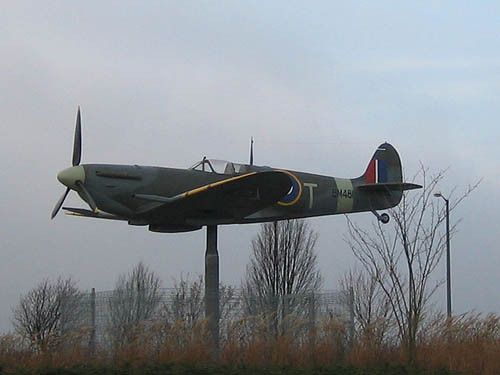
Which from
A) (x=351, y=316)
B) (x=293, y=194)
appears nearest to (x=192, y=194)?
(x=293, y=194)

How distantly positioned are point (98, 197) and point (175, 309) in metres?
4.06

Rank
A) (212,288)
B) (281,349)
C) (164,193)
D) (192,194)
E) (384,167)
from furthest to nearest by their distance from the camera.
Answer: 1. (384,167)
2. (164,193)
3. (212,288)
4. (281,349)
5. (192,194)

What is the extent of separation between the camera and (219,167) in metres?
14.7

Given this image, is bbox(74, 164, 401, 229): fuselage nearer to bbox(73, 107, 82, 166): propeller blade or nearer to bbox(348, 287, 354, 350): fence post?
bbox(73, 107, 82, 166): propeller blade

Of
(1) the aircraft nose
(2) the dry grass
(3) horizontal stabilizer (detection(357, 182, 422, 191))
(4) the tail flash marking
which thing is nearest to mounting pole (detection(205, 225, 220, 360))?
(2) the dry grass

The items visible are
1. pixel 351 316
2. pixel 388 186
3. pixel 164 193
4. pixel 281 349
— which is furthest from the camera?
pixel 351 316

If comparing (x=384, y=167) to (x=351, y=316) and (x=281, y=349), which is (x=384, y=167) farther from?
(x=281, y=349)

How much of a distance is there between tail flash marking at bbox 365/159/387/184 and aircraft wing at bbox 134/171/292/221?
4199mm

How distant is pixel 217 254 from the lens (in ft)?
46.1

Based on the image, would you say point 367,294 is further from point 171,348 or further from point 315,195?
point 171,348

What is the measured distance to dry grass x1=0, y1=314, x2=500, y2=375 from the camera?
12.8 metres

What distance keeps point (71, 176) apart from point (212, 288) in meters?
3.27

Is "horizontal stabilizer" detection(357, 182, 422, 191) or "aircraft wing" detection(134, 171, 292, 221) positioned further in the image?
"horizontal stabilizer" detection(357, 182, 422, 191)

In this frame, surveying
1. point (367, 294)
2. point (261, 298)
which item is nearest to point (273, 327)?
point (261, 298)
